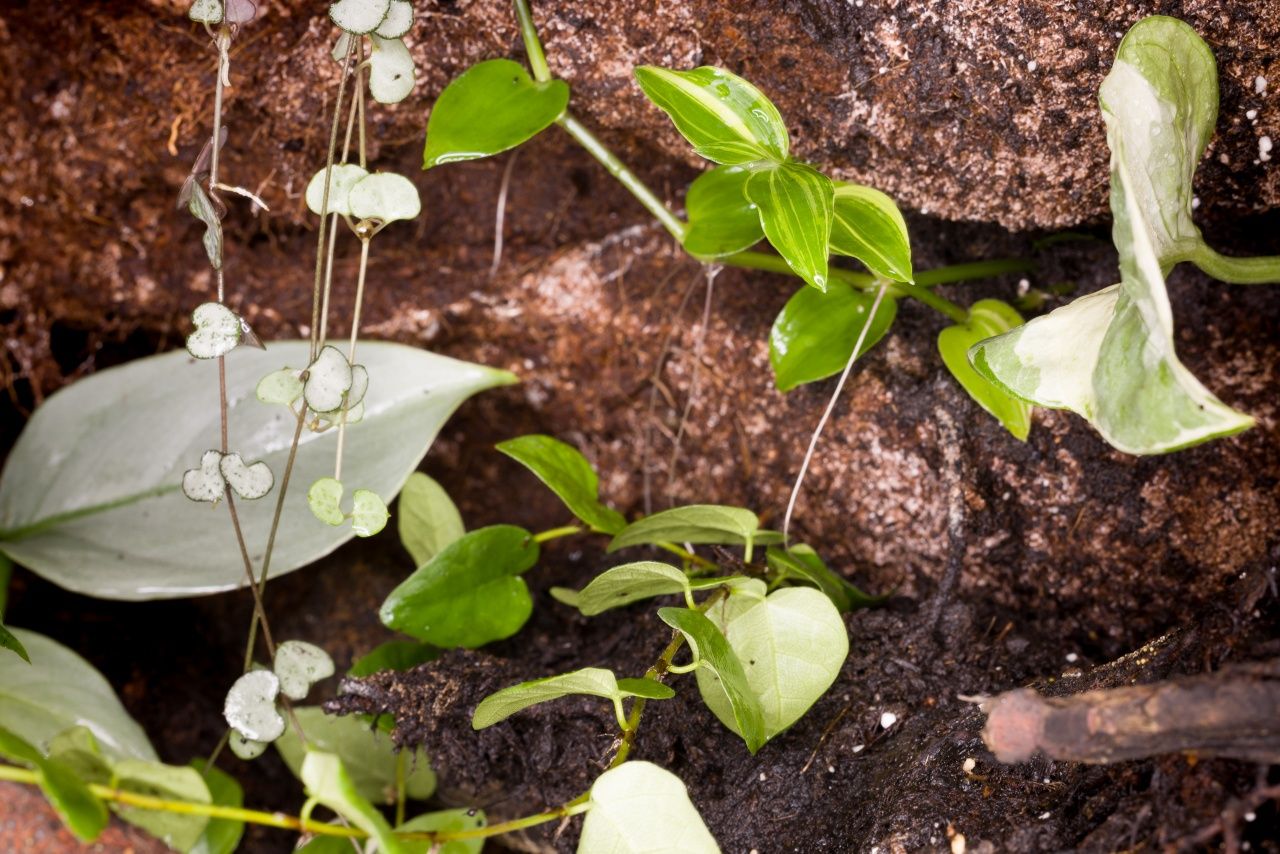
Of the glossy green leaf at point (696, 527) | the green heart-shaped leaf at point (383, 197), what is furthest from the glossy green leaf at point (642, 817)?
the green heart-shaped leaf at point (383, 197)

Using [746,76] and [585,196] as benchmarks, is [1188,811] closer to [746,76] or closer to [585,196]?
[746,76]

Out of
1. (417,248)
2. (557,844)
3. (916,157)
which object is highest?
(916,157)

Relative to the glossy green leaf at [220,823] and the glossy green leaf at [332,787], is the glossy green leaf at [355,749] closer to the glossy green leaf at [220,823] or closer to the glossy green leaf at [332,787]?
the glossy green leaf at [220,823]

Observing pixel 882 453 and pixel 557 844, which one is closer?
pixel 557 844

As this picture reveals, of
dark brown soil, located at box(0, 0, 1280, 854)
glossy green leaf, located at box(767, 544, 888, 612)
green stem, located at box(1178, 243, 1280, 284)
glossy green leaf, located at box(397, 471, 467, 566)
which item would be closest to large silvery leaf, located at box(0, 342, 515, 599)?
glossy green leaf, located at box(397, 471, 467, 566)

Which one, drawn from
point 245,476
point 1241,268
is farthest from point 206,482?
point 1241,268

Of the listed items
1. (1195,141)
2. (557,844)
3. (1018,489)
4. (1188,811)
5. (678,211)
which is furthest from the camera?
(678,211)

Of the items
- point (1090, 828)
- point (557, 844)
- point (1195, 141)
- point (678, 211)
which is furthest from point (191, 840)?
point (1195, 141)
